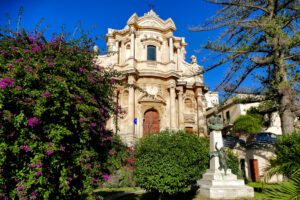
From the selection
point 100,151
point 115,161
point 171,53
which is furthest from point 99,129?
point 171,53

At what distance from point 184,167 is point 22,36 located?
6.96 meters

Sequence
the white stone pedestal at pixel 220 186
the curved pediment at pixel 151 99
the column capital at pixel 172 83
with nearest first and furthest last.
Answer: the white stone pedestal at pixel 220 186 < the curved pediment at pixel 151 99 < the column capital at pixel 172 83

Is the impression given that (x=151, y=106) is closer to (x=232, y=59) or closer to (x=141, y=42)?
(x=141, y=42)

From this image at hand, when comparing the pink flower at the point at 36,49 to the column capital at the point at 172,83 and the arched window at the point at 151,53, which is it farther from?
the arched window at the point at 151,53

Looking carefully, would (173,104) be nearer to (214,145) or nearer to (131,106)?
(131,106)

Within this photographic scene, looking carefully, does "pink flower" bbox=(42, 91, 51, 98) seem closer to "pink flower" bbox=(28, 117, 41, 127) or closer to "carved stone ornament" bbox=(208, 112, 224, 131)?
"pink flower" bbox=(28, 117, 41, 127)

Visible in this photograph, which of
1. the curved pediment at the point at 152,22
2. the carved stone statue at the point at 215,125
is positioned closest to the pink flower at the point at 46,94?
the carved stone statue at the point at 215,125

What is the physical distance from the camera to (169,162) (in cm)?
891

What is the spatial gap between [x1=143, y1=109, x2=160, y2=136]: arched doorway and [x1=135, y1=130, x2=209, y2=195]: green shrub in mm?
11588

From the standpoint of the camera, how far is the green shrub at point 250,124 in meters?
24.9

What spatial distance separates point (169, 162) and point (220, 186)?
2.18 m

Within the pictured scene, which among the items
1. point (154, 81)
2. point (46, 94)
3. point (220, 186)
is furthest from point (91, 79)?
point (154, 81)

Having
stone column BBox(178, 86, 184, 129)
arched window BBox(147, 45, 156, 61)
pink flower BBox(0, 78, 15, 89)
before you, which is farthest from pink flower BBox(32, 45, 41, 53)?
arched window BBox(147, 45, 156, 61)

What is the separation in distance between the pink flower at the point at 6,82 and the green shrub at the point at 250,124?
2473 centimetres
